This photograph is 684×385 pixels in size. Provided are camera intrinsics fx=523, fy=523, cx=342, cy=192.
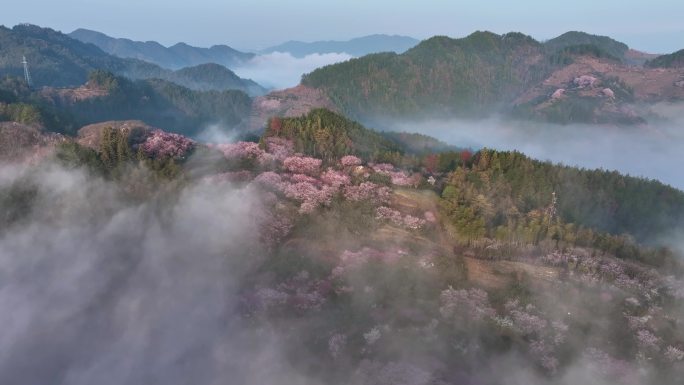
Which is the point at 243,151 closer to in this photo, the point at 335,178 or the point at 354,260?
the point at 335,178

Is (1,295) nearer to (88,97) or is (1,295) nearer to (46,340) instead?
(46,340)

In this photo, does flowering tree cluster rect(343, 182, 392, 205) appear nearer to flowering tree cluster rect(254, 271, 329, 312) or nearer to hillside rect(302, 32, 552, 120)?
flowering tree cluster rect(254, 271, 329, 312)

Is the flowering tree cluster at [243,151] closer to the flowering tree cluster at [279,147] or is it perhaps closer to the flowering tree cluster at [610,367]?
the flowering tree cluster at [279,147]

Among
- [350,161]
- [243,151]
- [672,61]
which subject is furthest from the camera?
[672,61]

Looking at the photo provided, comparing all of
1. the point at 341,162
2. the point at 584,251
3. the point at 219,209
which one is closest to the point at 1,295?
the point at 219,209

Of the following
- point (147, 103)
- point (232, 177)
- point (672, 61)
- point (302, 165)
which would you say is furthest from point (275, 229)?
point (672, 61)

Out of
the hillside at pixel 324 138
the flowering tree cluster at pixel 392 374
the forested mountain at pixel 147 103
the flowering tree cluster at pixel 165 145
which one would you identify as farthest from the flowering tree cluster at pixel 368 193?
the forested mountain at pixel 147 103

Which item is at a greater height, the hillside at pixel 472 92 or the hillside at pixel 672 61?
the hillside at pixel 672 61
